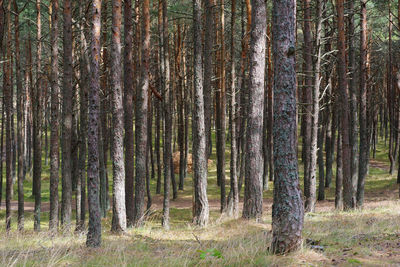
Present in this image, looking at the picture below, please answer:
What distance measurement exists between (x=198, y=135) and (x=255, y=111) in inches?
102

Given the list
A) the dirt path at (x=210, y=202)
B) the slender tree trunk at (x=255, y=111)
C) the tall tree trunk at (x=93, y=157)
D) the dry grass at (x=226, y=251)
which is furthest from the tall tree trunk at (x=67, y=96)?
the dirt path at (x=210, y=202)

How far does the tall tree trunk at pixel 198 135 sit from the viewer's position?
12672 mm

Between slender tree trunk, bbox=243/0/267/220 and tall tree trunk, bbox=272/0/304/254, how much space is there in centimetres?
439

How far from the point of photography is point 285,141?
236 inches

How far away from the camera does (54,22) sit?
13344 mm

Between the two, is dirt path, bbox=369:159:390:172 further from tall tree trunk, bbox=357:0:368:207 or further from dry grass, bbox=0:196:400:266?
dry grass, bbox=0:196:400:266

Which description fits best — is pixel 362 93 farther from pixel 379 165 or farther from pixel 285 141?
pixel 379 165

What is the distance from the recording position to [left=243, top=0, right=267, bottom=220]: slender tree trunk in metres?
10.5

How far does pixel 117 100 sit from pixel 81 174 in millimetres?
6084

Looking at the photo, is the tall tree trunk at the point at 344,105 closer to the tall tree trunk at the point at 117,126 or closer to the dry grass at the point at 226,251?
the dry grass at the point at 226,251

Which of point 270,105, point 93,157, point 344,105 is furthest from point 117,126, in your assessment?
point 270,105

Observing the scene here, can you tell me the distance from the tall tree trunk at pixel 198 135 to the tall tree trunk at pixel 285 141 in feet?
21.7

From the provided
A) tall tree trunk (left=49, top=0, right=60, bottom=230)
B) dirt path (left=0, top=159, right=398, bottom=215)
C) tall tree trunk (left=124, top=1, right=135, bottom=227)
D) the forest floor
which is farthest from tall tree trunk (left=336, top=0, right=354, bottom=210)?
tall tree trunk (left=49, top=0, right=60, bottom=230)

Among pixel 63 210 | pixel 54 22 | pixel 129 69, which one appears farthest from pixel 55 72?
pixel 63 210
